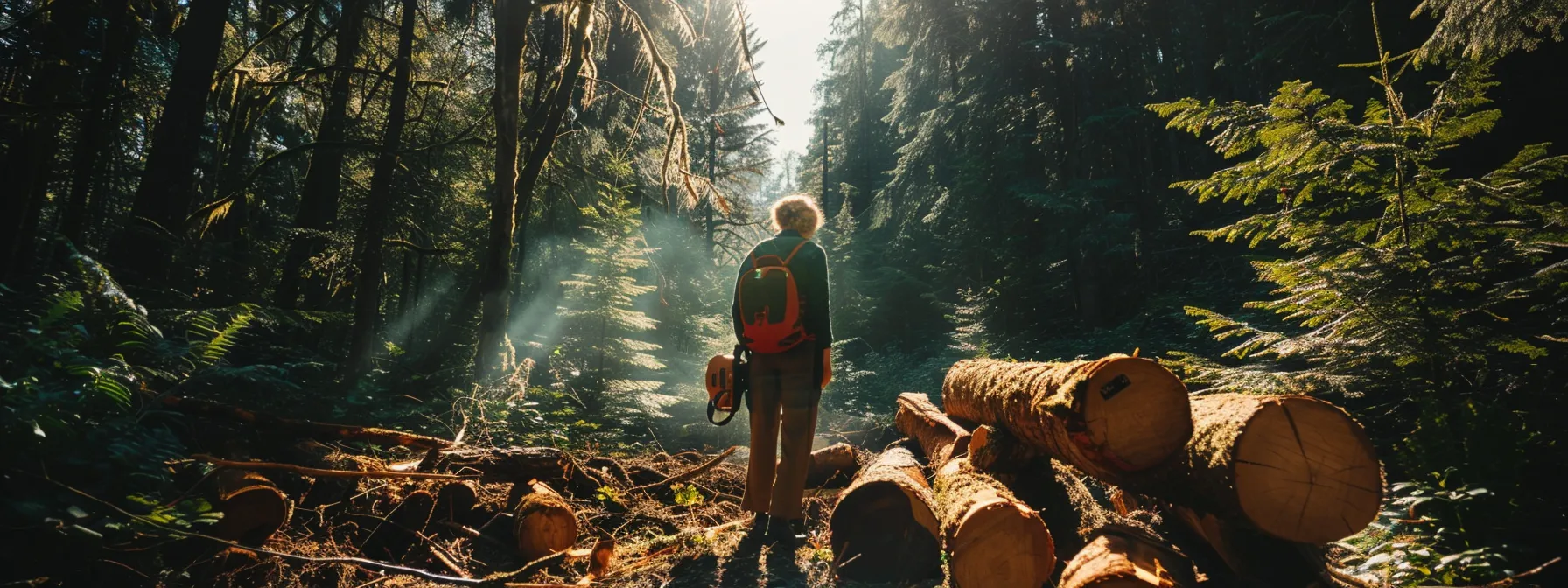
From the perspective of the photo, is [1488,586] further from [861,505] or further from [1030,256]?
[1030,256]

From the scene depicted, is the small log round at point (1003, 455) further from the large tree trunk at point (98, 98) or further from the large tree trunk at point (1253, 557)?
the large tree trunk at point (98, 98)

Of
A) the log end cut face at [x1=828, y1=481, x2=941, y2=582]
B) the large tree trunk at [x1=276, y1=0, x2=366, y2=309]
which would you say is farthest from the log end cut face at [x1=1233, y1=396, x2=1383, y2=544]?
the large tree trunk at [x1=276, y1=0, x2=366, y2=309]

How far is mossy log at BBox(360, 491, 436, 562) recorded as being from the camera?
13.6ft

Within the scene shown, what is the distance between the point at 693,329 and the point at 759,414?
13.1 meters

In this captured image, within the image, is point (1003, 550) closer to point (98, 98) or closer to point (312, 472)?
point (312, 472)

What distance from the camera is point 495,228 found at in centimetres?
797

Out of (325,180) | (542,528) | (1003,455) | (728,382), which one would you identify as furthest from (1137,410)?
(325,180)

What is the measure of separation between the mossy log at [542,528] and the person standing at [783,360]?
1.23 meters

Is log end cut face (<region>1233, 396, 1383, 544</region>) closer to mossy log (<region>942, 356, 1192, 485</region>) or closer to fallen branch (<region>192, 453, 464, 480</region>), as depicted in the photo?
mossy log (<region>942, 356, 1192, 485</region>)

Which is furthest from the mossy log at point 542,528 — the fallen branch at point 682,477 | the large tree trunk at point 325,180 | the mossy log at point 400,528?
the large tree trunk at point 325,180

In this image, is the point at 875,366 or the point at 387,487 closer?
the point at 387,487

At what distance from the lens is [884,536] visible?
4.17 m

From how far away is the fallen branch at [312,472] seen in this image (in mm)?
3285

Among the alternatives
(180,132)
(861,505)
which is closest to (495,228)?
(180,132)
